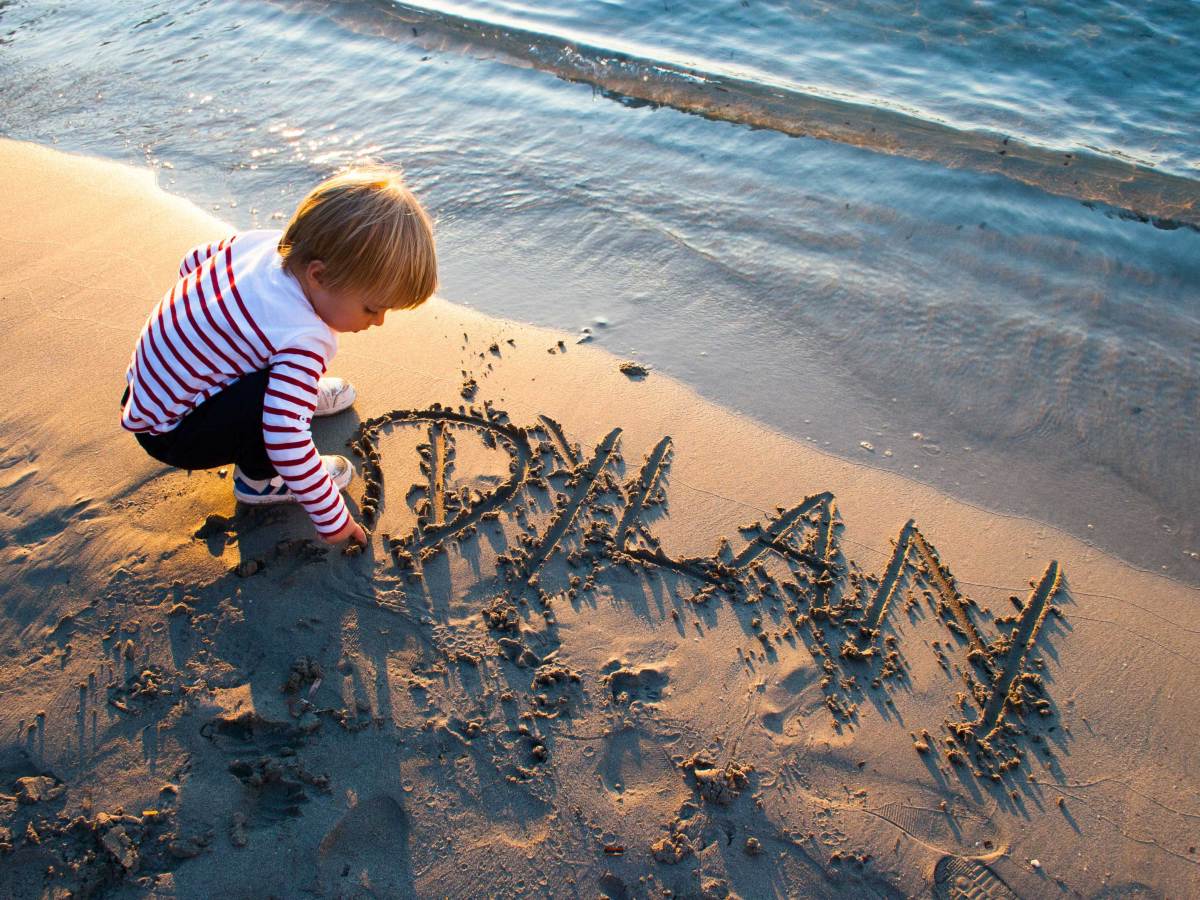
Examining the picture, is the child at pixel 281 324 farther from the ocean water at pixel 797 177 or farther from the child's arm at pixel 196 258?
the ocean water at pixel 797 177

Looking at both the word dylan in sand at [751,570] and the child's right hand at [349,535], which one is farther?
the child's right hand at [349,535]

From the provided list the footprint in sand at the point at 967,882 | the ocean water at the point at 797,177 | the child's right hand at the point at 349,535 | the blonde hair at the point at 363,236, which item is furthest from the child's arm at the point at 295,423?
the footprint in sand at the point at 967,882

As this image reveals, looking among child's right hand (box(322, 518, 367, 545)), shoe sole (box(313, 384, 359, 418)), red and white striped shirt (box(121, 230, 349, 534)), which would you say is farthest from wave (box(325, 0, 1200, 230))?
child's right hand (box(322, 518, 367, 545))

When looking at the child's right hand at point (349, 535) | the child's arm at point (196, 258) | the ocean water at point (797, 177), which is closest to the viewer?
the child's right hand at point (349, 535)

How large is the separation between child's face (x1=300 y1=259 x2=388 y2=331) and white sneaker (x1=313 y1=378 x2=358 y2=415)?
754mm

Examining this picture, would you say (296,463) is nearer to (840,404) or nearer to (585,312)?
(585,312)

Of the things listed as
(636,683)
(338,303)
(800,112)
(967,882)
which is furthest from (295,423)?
(800,112)

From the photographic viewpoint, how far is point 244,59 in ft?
23.5

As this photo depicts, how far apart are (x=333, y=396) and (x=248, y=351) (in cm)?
79

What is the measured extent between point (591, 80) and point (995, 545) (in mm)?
5464

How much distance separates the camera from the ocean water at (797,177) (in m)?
3.78

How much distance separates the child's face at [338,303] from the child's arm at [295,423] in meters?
0.14

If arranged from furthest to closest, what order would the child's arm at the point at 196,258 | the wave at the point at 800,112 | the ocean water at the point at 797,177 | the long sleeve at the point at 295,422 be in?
the wave at the point at 800,112 → the ocean water at the point at 797,177 → the child's arm at the point at 196,258 → the long sleeve at the point at 295,422

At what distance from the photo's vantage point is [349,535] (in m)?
2.89
